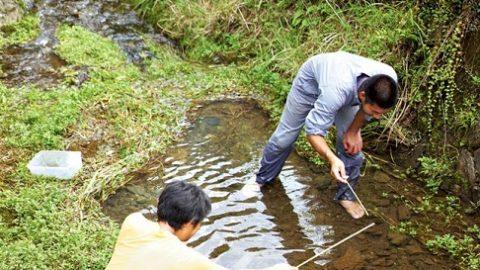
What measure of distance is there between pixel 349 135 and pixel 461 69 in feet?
5.82

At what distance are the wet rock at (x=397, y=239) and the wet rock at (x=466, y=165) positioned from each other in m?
0.95

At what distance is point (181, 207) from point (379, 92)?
1696 millimetres

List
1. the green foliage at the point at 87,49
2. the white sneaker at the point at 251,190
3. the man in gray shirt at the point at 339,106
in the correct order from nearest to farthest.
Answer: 1. the man in gray shirt at the point at 339,106
2. the white sneaker at the point at 251,190
3. the green foliage at the point at 87,49

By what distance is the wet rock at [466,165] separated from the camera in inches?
192

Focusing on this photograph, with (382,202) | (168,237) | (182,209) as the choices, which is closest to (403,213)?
(382,202)

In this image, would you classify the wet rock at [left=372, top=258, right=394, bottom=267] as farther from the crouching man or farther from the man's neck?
the man's neck

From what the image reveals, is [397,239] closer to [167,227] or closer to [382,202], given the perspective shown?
[382,202]

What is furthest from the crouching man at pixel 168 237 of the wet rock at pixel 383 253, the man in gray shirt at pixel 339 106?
the wet rock at pixel 383 253

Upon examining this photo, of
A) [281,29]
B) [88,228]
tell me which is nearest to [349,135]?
[88,228]

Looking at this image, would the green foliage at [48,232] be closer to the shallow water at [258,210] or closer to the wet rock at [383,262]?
the shallow water at [258,210]

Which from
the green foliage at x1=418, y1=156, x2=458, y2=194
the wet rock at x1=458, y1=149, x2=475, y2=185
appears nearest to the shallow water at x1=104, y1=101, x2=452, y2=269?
the green foliage at x1=418, y1=156, x2=458, y2=194

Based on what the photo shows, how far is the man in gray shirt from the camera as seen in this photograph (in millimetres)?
3708

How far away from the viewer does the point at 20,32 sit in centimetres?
766

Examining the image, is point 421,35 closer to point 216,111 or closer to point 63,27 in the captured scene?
point 216,111
